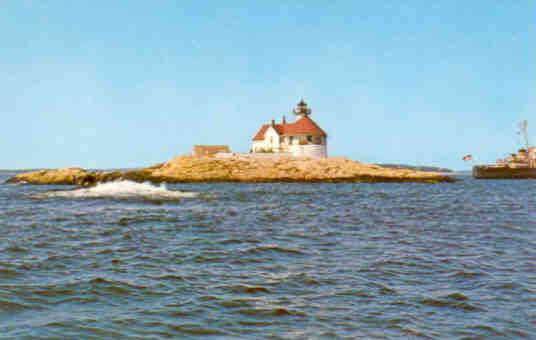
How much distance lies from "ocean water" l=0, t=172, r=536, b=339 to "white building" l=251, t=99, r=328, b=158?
6527cm

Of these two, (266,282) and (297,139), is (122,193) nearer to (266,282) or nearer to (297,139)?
(266,282)

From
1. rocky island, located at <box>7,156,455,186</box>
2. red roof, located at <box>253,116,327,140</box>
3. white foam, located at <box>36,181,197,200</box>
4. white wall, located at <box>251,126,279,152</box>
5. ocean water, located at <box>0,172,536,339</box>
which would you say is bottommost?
ocean water, located at <box>0,172,536,339</box>

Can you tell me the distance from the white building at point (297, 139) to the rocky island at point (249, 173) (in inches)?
326

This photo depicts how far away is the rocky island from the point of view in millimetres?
65688

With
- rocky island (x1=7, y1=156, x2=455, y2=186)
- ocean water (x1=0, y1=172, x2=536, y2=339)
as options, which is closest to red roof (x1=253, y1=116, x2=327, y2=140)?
rocky island (x1=7, y1=156, x2=455, y2=186)

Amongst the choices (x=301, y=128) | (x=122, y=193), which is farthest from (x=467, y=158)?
(x=122, y=193)

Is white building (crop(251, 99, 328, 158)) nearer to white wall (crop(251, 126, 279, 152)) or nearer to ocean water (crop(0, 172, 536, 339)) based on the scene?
white wall (crop(251, 126, 279, 152))

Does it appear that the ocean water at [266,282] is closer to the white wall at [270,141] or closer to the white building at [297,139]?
the white building at [297,139]

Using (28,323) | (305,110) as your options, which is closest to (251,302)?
(28,323)

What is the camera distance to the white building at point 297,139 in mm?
82062

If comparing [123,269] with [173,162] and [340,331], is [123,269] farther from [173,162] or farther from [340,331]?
[173,162]

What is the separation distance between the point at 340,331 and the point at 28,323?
425 centimetres

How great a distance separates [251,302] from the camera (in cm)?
720

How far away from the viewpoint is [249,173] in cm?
6731
